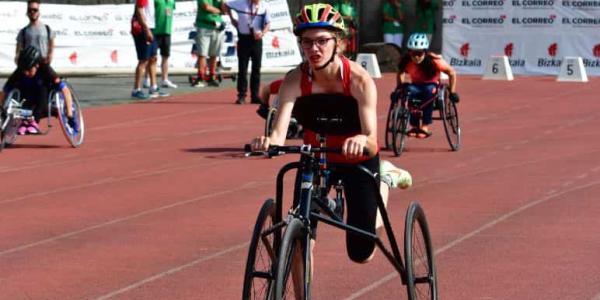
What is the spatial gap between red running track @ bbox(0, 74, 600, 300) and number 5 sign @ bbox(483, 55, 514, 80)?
27.7 feet

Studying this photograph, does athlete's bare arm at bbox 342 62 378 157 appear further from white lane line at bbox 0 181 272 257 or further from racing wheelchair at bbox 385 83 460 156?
racing wheelchair at bbox 385 83 460 156

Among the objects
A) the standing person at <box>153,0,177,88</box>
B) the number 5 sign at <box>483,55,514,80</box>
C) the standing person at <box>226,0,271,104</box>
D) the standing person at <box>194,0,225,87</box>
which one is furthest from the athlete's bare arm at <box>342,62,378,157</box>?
the number 5 sign at <box>483,55,514,80</box>

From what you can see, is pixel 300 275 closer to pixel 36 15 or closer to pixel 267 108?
pixel 267 108

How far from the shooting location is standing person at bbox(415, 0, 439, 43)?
32594mm

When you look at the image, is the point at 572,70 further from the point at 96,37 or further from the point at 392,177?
the point at 392,177

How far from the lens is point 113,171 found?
15.2 metres

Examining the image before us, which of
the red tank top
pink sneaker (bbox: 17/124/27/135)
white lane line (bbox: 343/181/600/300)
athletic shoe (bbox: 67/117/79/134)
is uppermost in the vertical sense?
the red tank top

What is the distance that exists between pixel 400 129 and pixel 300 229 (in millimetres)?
10583

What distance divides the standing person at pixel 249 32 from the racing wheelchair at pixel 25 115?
596 cm

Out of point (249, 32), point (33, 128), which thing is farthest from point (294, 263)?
point (249, 32)

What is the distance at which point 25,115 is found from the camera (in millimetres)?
17344

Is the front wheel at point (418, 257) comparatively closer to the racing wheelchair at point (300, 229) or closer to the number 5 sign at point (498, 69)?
the racing wheelchair at point (300, 229)

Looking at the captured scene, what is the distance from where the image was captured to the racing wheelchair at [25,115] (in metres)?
17.2

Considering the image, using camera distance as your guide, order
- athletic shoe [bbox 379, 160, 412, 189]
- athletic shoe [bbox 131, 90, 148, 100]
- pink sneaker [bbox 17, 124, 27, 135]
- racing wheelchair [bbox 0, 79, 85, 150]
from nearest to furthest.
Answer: athletic shoe [bbox 379, 160, 412, 189] < racing wheelchair [bbox 0, 79, 85, 150] < pink sneaker [bbox 17, 124, 27, 135] < athletic shoe [bbox 131, 90, 148, 100]
